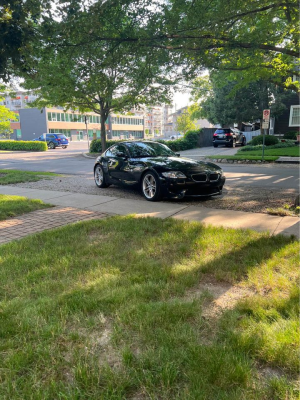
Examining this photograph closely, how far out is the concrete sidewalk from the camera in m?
5.32

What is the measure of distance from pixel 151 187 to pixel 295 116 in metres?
25.6

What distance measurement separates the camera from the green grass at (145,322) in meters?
1.90

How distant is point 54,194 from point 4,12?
449 cm

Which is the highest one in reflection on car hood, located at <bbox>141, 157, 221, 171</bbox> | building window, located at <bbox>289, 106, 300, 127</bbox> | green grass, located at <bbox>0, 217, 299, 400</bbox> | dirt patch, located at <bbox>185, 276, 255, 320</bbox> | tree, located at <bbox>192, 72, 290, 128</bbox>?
tree, located at <bbox>192, 72, 290, 128</bbox>

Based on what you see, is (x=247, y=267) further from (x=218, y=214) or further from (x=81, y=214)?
(x=81, y=214)

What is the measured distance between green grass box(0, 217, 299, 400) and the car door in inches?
Answer: 175

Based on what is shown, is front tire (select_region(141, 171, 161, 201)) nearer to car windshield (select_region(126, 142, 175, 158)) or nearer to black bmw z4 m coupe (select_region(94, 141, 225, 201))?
Result: black bmw z4 m coupe (select_region(94, 141, 225, 201))

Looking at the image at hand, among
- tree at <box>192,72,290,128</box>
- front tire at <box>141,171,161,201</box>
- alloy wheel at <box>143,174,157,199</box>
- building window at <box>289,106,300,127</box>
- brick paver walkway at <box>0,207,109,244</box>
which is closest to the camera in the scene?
brick paver walkway at <box>0,207,109,244</box>

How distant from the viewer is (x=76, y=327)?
2508 millimetres

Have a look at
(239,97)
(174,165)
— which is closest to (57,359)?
(174,165)

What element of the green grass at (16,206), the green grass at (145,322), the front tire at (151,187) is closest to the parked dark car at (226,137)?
the front tire at (151,187)

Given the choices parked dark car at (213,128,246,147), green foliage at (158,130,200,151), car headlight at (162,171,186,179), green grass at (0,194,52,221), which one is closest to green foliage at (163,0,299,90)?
car headlight at (162,171,186,179)

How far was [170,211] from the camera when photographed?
6559 mm

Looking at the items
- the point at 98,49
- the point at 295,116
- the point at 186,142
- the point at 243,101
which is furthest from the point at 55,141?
the point at 98,49
